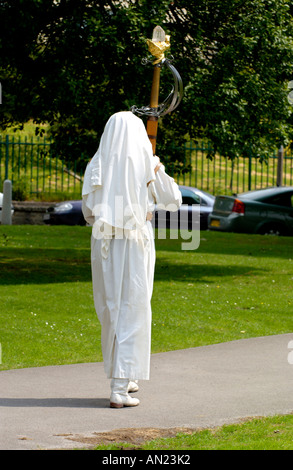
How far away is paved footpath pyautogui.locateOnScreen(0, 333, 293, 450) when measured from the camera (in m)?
5.12

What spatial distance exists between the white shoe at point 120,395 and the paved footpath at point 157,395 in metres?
0.07

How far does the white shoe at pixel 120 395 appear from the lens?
18.5 ft

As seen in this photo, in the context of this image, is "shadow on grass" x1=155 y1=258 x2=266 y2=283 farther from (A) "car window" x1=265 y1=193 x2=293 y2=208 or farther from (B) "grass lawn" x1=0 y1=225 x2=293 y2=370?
(A) "car window" x1=265 y1=193 x2=293 y2=208

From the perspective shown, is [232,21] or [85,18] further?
[232,21]

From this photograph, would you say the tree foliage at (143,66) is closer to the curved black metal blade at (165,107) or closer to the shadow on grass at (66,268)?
the shadow on grass at (66,268)

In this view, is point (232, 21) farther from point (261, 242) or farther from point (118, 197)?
point (118, 197)

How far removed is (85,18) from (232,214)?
9.72 m

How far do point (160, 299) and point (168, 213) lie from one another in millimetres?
13534

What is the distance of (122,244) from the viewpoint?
5.75 m

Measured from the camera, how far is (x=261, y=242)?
733 inches

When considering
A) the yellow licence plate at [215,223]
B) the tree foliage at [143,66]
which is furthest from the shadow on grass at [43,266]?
the yellow licence plate at [215,223]

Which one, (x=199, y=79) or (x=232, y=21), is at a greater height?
(x=232, y=21)

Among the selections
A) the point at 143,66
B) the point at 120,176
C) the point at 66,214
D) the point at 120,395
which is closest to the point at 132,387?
the point at 120,395

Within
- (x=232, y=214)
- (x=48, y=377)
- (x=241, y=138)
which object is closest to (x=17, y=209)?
(x=232, y=214)
